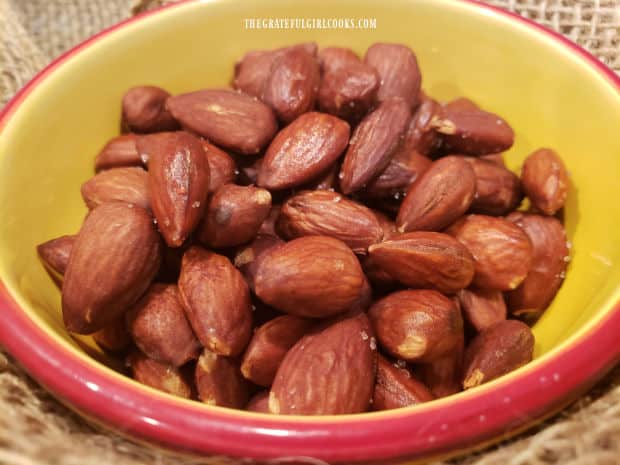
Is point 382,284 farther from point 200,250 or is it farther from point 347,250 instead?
point 200,250

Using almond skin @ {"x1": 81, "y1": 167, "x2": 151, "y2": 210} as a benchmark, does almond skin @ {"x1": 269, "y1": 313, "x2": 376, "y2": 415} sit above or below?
below

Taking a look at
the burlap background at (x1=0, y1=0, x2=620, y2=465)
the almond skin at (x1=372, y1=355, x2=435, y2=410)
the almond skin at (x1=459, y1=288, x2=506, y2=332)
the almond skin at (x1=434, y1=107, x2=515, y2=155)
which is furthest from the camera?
the almond skin at (x1=434, y1=107, x2=515, y2=155)

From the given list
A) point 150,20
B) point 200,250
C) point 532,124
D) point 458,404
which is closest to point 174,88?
point 150,20

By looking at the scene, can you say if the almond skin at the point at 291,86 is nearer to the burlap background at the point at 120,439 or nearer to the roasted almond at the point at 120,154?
the roasted almond at the point at 120,154

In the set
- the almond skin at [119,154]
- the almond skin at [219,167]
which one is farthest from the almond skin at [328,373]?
the almond skin at [119,154]

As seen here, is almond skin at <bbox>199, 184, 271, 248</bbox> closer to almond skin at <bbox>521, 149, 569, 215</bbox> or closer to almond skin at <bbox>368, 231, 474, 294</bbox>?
almond skin at <bbox>368, 231, 474, 294</bbox>

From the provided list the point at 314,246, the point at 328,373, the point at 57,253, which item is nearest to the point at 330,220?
the point at 314,246

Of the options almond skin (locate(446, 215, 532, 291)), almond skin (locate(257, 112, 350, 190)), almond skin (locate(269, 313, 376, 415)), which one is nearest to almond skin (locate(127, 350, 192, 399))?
almond skin (locate(269, 313, 376, 415))
